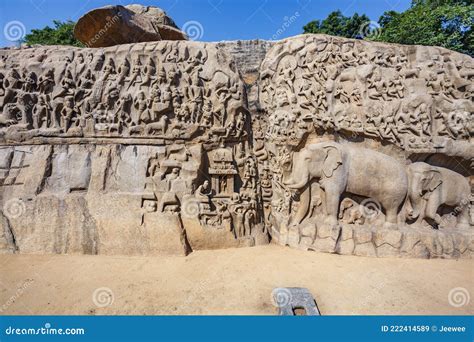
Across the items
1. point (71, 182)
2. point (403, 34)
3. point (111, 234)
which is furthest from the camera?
point (403, 34)

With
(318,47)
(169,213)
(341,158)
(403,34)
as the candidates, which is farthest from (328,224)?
(403,34)

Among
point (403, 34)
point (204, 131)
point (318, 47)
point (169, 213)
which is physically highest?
point (403, 34)

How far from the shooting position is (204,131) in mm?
5086

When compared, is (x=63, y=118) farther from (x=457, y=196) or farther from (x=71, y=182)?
(x=457, y=196)

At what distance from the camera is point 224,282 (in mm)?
3670

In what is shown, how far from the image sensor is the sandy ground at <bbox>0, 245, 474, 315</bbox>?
3135 millimetres

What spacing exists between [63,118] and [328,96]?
17.0 feet
